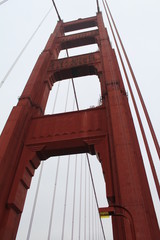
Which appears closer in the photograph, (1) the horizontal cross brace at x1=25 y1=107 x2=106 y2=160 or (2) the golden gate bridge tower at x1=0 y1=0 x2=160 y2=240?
(2) the golden gate bridge tower at x1=0 y1=0 x2=160 y2=240

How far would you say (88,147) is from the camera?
6.21 m

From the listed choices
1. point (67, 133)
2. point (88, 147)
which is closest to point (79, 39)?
point (67, 133)

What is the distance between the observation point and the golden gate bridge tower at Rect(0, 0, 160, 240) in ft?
13.4

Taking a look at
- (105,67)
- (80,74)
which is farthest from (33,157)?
(80,74)

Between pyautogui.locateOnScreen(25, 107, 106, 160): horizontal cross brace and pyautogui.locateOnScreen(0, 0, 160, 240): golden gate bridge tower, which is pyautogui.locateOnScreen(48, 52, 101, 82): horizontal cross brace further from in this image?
pyautogui.locateOnScreen(25, 107, 106, 160): horizontal cross brace

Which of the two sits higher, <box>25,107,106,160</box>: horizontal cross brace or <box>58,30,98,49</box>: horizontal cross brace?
<box>58,30,98,49</box>: horizontal cross brace

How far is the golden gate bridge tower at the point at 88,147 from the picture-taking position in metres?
4.07

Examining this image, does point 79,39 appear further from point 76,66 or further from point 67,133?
point 67,133

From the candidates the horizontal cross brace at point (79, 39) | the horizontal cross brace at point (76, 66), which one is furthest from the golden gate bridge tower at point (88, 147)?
the horizontal cross brace at point (79, 39)

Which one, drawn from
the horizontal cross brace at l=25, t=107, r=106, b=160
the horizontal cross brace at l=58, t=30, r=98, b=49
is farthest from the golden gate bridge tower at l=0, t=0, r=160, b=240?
the horizontal cross brace at l=58, t=30, r=98, b=49

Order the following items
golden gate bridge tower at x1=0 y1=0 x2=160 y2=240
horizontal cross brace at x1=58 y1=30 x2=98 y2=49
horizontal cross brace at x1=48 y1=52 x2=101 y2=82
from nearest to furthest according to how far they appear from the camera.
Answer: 1. golden gate bridge tower at x1=0 y1=0 x2=160 y2=240
2. horizontal cross brace at x1=48 y1=52 x2=101 y2=82
3. horizontal cross brace at x1=58 y1=30 x2=98 y2=49

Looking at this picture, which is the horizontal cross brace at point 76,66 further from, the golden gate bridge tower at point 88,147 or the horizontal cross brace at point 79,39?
the horizontal cross brace at point 79,39

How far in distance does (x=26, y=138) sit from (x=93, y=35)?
8937 mm

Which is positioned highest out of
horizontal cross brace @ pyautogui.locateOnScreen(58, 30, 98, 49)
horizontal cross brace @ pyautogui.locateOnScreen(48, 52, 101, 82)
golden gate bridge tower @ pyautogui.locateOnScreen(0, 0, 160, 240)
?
horizontal cross brace @ pyautogui.locateOnScreen(58, 30, 98, 49)
